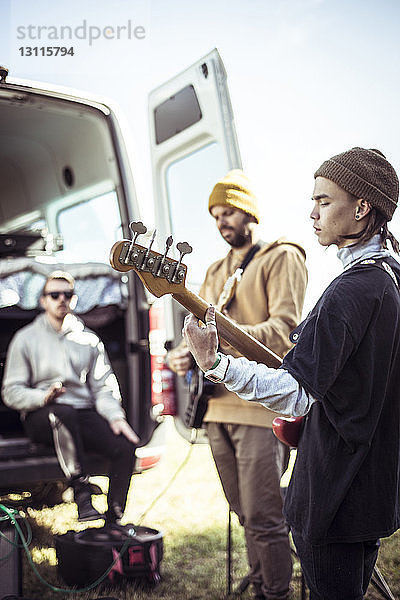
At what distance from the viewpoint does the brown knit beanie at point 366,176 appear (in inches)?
56.4

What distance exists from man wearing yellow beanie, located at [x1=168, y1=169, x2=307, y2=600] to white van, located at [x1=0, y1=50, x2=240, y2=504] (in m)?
0.39

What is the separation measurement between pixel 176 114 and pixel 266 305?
4.01 feet

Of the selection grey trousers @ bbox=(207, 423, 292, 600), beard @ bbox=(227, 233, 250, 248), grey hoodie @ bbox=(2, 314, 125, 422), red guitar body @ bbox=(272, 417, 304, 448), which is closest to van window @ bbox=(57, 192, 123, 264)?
grey hoodie @ bbox=(2, 314, 125, 422)

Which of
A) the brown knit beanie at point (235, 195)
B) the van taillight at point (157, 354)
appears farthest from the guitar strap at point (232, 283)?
the van taillight at point (157, 354)

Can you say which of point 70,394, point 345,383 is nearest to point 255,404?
point 345,383

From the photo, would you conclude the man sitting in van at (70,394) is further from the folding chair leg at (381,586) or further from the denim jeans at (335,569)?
the denim jeans at (335,569)

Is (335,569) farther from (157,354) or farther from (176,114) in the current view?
(176,114)

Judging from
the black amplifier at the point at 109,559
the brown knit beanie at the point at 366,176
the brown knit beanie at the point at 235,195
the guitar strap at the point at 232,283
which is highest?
the brown knit beanie at the point at 235,195

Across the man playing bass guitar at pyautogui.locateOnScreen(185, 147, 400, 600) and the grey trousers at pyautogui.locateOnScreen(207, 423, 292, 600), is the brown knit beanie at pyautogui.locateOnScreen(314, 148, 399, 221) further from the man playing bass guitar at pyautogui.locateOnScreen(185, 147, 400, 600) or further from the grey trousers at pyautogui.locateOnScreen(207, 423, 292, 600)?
the grey trousers at pyautogui.locateOnScreen(207, 423, 292, 600)

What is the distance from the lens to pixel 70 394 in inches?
126

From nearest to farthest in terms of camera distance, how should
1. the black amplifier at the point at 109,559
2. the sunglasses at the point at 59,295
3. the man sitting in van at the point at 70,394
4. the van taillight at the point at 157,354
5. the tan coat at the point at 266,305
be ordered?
the tan coat at the point at 266,305 → the black amplifier at the point at 109,559 → the man sitting in van at the point at 70,394 → the van taillight at the point at 157,354 → the sunglasses at the point at 59,295

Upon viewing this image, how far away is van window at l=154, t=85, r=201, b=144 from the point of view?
3.03m

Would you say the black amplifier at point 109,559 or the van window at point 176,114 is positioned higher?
the van window at point 176,114

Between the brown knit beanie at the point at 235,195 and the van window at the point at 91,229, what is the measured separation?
794 mm
